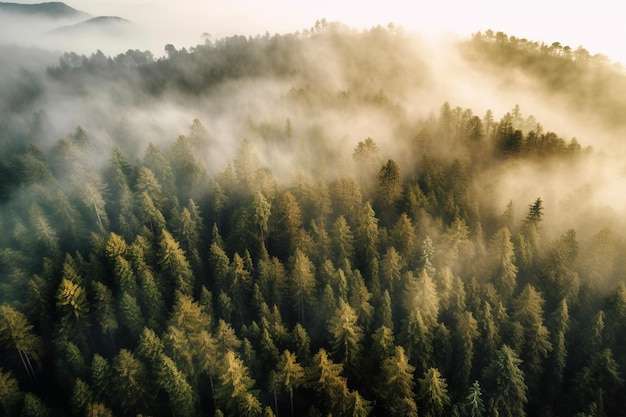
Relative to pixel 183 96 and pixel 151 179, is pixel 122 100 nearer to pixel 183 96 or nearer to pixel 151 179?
pixel 183 96

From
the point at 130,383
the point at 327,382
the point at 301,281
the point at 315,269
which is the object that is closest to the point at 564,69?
the point at 315,269

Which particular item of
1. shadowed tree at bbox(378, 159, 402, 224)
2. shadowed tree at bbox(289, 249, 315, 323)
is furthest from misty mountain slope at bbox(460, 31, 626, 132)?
shadowed tree at bbox(289, 249, 315, 323)

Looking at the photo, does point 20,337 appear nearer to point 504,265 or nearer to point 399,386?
point 399,386

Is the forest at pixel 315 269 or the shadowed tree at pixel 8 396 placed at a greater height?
the forest at pixel 315 269

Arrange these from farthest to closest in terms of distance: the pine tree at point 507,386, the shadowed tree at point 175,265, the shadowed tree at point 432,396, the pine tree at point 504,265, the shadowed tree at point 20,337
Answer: the shadowed tree at point 175,265
the pine tree at point 504,265
the shadowed tree at point 20,337
the pine tree at point 507,386
the shadowed tree at point 432,396

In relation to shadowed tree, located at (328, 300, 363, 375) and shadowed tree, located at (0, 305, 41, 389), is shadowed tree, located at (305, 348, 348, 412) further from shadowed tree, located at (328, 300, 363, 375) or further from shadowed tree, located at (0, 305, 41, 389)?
shadowed tree, located at (0, 305, 41, 389)

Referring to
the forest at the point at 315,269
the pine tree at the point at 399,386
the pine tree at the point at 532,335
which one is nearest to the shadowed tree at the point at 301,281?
the forest at the point at 315,269

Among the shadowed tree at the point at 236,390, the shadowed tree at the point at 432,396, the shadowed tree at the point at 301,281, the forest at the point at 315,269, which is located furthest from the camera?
the shadowed tree at the point at 301,281

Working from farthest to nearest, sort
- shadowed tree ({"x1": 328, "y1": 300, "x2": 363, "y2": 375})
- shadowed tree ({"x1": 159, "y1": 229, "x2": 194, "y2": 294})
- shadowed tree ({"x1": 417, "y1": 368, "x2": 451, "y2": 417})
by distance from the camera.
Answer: shadowed tree ({"x1": 159, "y1": 229, "x2": 194, "y2": 294}) → shadowed tree ({"x1": 328, "y1": 300, "x2": 363, "y2": 375}) → shadowed tree ({"x1": 417, "y1": 368, "x2": 451, "y2": 417})

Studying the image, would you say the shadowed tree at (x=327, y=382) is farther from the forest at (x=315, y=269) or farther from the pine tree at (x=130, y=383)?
the pine tree at (x=130, y=383)

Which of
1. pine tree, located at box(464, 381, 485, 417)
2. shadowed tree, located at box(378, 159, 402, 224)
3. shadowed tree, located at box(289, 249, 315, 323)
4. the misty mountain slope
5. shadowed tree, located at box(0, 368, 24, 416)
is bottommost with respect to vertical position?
shadowed tree, located at box(0, 368, 24, 416)
